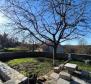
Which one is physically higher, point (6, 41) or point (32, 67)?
point (6, 41)

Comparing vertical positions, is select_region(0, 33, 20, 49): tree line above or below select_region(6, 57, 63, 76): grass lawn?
above

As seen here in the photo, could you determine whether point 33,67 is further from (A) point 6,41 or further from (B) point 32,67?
(A) point 6,41

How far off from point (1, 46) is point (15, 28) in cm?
3401

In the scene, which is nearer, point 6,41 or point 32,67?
point 32,67

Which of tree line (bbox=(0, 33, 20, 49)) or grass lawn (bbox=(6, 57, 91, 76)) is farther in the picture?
tree line (bbox=(0, 33, 20, 49))

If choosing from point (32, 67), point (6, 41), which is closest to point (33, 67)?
point (32, 67)

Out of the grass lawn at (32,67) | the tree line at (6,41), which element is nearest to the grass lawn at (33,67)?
the grass lawn at (32,67)

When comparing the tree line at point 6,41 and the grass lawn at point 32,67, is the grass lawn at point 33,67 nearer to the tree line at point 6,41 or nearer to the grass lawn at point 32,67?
the grass lawn at point 32,67

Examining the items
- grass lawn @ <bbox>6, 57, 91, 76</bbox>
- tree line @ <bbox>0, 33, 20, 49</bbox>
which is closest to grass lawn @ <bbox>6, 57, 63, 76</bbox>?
grass lawn @ <bbox>6, 57, 91, 76</bbox>

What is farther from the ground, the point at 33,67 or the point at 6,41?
the point at 6,41

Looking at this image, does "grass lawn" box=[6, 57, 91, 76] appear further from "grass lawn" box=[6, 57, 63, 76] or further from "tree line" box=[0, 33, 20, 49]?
"tree line" box=[0, 33, 20, 49]

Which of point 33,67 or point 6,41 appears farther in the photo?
point 6,41

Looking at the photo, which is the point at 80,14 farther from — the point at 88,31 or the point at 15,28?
the point at 15,28

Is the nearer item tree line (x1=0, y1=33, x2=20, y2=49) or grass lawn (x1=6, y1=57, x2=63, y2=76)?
grass lawn (x1=6, y1=57, x2=63, y2=76)
